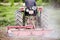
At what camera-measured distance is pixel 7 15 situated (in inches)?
269

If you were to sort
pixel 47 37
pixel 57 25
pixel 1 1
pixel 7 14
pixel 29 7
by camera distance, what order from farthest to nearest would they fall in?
pixel 1 1
pixel 7 14
pixel 57 25
pixel 29 7
pixel 47 37

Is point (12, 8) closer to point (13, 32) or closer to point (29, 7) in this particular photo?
point (29, 7)

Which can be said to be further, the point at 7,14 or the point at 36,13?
the point at 7,14

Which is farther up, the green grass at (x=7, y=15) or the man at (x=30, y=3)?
the man at (x=30, y=3)

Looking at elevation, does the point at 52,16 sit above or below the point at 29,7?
below

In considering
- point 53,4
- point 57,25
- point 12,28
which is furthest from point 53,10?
point 12,28

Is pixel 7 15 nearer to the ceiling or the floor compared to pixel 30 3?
nearer to the floor

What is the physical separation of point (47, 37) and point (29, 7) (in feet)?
2.81

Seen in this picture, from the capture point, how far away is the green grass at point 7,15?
6272 mm

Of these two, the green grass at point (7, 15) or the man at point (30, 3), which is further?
the green grass at point (7, 15)

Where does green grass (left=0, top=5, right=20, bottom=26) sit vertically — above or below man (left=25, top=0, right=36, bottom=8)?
below

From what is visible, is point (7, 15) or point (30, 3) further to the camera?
point (7, 15)

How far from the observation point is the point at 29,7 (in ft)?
17.5

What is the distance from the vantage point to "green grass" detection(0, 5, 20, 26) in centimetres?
627
